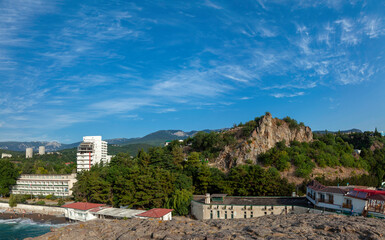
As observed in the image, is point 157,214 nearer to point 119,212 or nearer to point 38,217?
point 119,212

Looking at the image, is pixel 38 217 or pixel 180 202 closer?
pixel 180 202

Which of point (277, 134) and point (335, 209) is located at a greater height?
point (277, 134)

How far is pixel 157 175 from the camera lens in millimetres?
38688

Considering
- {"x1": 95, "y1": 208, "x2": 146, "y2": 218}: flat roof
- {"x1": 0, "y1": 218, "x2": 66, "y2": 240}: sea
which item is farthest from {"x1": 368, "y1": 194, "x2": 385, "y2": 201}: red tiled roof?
{"x1": 0, "y1": 218, "x2": 66, "y2": 240}: sea

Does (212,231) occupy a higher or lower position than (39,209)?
higher

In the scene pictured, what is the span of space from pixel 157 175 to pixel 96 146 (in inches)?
1921

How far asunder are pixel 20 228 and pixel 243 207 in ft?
106

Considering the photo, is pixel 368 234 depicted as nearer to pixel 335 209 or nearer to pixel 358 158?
pixel 335 209

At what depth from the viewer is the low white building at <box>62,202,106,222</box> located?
35750 mm

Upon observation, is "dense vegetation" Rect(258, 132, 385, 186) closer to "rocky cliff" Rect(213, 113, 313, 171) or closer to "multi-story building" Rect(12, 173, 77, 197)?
"rocky cliff" Rect(213, 113, 313, 171)

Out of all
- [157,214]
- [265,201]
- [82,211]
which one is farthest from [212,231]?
[82,211]

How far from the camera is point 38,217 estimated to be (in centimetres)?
4303

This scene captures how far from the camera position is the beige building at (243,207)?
28.4 metres

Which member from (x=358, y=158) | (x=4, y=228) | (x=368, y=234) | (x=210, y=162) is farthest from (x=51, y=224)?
(x=358, y=158)
